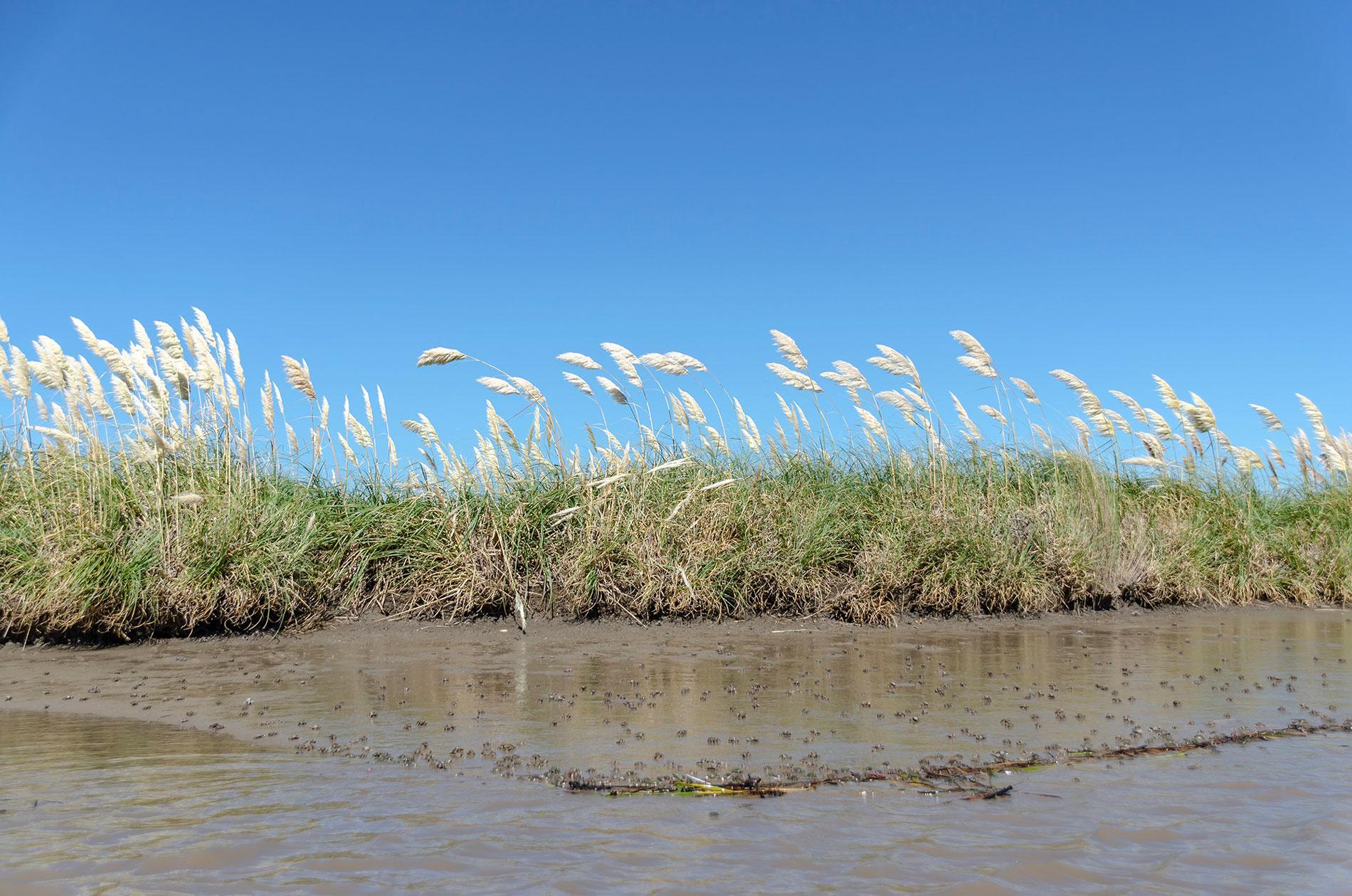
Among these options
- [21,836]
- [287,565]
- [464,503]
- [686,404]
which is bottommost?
[21,836]

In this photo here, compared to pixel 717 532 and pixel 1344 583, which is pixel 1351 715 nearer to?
pixel 717 532

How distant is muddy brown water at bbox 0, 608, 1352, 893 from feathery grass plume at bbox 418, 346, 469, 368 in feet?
7.35

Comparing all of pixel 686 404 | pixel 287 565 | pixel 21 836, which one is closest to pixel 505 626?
Answer: pixel 287 565

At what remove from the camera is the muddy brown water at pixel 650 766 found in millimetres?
2520

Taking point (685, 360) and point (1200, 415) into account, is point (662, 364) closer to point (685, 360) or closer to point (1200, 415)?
point (685, 360)

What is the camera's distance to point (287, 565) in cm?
697

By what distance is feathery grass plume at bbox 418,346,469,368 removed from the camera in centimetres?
745

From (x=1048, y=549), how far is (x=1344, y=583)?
3954mm

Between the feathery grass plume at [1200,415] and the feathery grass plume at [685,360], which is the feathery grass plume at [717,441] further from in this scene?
the feathery grass plume at [1200,415]

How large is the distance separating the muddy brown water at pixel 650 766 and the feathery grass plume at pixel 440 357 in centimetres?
224

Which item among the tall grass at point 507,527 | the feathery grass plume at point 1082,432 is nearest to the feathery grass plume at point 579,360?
the tall grass at point 507,527

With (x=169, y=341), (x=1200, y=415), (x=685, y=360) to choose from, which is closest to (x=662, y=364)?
(x=685, y=360)

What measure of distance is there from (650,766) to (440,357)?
483cm

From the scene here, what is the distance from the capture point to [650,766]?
3449 millimetres
